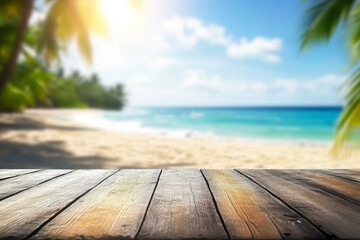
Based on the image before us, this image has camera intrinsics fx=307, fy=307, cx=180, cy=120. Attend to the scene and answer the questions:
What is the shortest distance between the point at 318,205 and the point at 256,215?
0.89 ft

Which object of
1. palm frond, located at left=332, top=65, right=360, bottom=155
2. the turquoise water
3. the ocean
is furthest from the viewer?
the turquoise water

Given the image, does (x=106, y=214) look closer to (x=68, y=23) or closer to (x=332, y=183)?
(x=332, y=183)

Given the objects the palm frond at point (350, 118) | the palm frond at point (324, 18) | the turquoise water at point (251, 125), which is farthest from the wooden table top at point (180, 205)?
the turquoise water at point (251, 125)

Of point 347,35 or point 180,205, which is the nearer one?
point 180,205

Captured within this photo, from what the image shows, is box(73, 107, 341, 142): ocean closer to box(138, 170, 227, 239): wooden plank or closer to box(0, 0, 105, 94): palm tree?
box(0, 0, 105, 94): palm tree

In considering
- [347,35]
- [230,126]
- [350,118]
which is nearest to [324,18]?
[347,35]

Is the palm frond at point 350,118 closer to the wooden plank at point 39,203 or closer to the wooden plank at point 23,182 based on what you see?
the wooden plank at point 39,203

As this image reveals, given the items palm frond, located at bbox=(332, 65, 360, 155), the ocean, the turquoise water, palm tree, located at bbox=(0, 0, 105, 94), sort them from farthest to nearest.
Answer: the turquoise water, the ocean, palm tree, located at bbox=(0, 0, 105, 94), palm frond, located at bbox=(332, 65, 360, 155)

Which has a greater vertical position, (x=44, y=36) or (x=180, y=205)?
(x=44, y=36)

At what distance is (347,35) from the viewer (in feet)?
11.9

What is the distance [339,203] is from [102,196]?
0.89 m

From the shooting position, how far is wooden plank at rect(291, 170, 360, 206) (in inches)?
48.7

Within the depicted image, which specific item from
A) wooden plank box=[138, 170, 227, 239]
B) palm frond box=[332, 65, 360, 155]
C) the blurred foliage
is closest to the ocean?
the blurred foliage

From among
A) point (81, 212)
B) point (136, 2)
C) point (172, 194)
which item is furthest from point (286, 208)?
point (136, 2)
